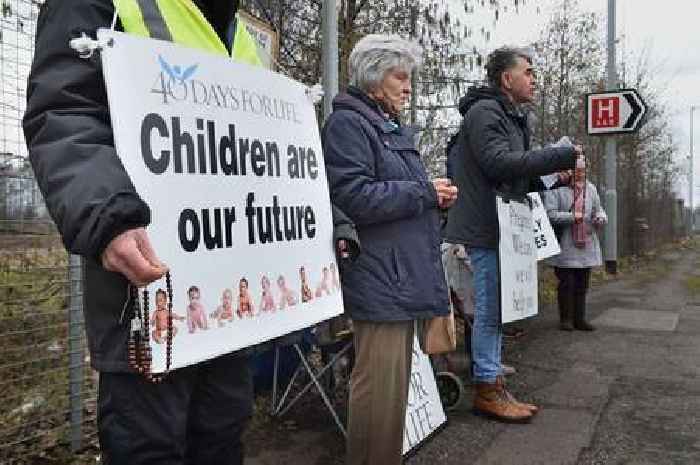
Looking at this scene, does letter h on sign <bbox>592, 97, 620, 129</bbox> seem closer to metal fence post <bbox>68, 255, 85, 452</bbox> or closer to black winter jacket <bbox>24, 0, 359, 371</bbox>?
metal fence post <bbox>68, 255, 85, 452</bbox>

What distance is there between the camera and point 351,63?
2.93 metres

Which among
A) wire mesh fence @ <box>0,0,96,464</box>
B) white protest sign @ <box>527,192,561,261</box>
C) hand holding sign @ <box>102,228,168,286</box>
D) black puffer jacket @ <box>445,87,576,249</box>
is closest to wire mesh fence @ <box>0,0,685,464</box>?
wire mesh fence @ <box>0,0,96,464</box>

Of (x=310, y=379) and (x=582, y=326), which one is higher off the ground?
(x=310, y=379)

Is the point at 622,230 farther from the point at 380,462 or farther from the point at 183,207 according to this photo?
the point at 183,207

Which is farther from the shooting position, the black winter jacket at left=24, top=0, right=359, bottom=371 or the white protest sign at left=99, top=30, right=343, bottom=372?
the white protest sign at left=99, top=30, right=343, bottom=372

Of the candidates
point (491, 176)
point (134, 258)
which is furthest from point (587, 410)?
point (134, 258)

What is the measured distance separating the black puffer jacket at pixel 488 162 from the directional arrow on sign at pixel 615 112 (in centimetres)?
747

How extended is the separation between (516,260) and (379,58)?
71.9 inches

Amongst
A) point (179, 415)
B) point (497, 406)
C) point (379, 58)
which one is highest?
point (379, 58)

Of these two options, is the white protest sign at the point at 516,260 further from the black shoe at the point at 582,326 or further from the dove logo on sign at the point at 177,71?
the black shoe at the point at 582,326

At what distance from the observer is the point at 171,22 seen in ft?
5.82

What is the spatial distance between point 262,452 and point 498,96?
2342 mm

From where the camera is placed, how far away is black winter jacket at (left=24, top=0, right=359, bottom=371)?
142 centimetres

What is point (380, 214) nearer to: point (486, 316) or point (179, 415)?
point (179, 415)
